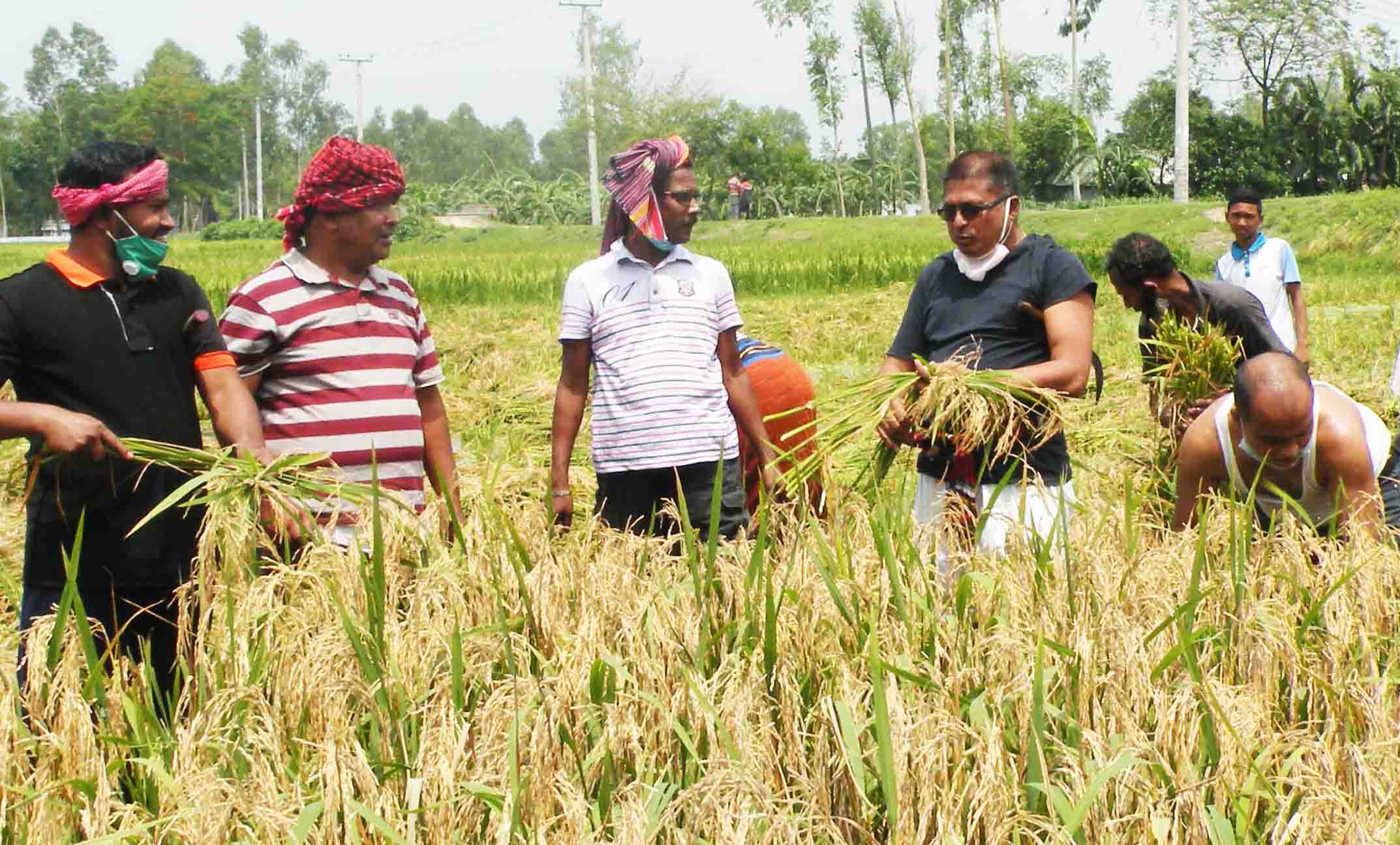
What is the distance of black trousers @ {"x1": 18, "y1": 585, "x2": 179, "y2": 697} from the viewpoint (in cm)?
267

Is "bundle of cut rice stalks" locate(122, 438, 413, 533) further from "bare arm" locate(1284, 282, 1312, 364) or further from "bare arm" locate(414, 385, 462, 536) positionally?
"bare arm" locate(1284, 282, 1312, 364)

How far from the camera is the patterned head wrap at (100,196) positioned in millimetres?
2688

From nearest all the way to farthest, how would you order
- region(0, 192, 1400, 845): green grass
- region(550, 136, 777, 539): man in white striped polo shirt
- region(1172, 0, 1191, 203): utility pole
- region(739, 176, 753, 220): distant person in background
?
region(0, 192, 1400, 845): green grass
region(550, 136, 777, 539): man in white striped polo shirt
region(1172, 0, 1191, 203): utility pole
region(739, 176, 753, 220): distant person in background

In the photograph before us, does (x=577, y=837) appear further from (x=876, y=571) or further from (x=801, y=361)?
(x=801, y=361)

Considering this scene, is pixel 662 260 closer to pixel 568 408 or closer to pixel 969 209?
pixel 568 408

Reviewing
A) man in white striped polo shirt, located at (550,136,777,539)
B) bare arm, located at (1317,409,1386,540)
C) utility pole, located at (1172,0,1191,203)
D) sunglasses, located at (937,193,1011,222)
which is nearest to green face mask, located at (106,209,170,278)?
man in white striped polo shirt, located at (550,136,777,539)

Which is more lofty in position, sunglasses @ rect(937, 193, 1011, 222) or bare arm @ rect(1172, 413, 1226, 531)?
sunglasses @ rect(937, 193, 1011, 222)

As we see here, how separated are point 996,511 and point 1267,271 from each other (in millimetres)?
3107

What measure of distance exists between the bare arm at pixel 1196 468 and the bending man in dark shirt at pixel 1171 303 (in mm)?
565

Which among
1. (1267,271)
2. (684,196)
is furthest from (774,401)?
(1267,271)

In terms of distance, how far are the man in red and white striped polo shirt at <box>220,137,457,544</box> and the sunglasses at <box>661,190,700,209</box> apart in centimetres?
66

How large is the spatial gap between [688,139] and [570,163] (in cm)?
8773

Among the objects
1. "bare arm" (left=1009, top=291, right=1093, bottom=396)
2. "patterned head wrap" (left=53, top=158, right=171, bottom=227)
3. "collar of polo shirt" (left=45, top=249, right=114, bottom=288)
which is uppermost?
"patterned head wrap" (left=53, top=158, right=171, bottom=227)

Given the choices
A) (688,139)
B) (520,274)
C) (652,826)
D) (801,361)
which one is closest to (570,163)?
(688,139)
